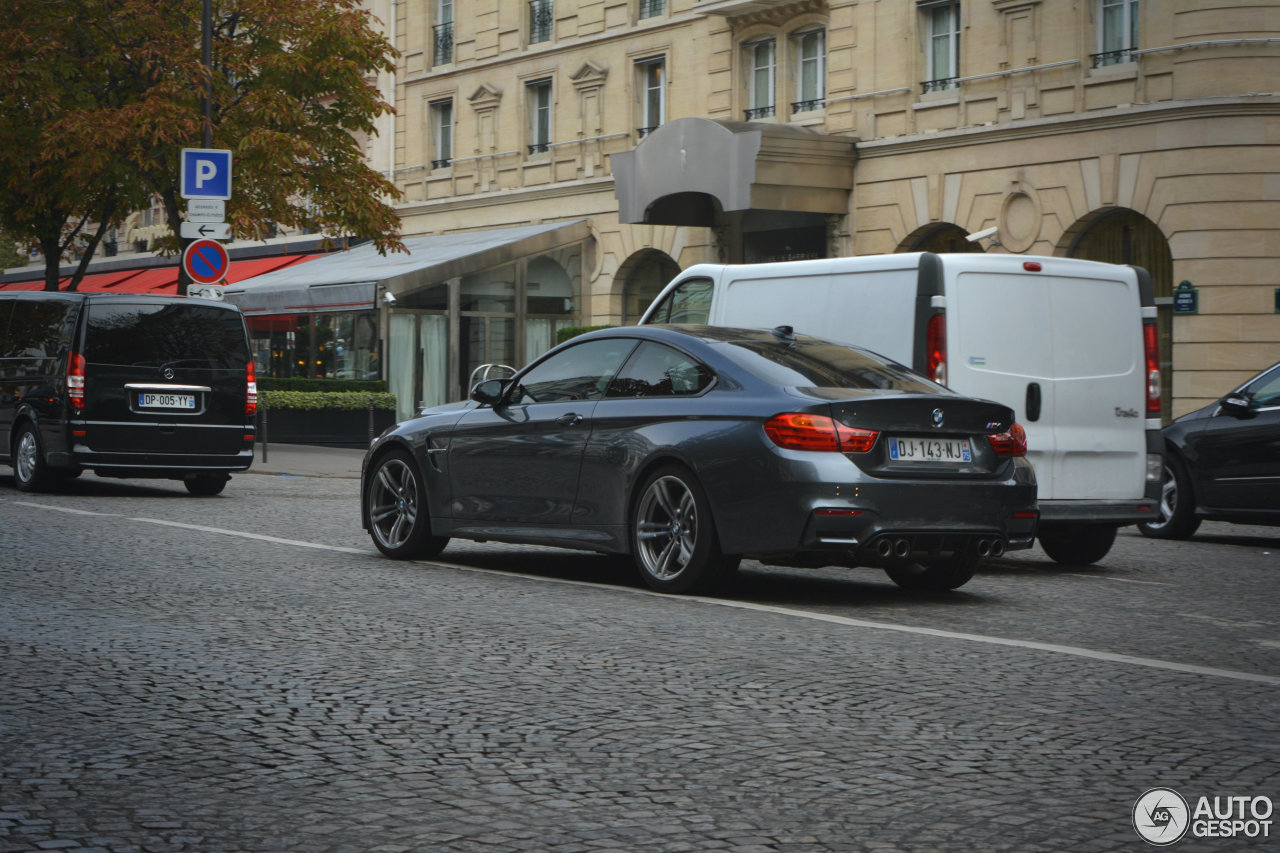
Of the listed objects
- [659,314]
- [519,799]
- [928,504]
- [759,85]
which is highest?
[759,85]

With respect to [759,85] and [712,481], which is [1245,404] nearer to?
[712,481]

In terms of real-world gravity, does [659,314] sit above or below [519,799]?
above

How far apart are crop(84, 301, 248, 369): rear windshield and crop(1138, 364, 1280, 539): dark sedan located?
8593mm

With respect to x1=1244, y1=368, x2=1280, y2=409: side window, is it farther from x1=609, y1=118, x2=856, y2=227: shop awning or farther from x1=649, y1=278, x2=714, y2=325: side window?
x1=609, y1=118, x2=856, y2=227: shop awning

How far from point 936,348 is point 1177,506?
418 cm

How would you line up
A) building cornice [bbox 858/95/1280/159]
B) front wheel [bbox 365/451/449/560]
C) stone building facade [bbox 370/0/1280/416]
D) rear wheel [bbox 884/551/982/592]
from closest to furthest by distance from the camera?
rear wheel [bbox 884/551/982/592] → front wheel [bbox 365/451/449/560] → building cornice [bbox 858/95/1280/159] → stone building facade [bbox 370/0/1280/416]

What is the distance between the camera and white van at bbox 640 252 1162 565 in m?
11.1

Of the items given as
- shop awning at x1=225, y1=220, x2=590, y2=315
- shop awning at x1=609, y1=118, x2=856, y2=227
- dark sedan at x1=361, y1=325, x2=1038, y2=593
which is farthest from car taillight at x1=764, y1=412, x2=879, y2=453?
shop awning at x1=225, y1=220, x2=590, y2=315

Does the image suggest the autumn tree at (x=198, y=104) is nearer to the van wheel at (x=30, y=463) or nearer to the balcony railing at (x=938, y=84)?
the balcony railing at (x=938, y=84)

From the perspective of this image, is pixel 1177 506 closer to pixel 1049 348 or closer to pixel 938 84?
pixel 1049 348

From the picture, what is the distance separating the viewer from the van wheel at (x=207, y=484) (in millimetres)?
17141

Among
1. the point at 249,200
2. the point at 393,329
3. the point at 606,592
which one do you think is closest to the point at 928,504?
the point at 606,592

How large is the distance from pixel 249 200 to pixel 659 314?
1540 cm

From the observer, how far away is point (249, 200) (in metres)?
27.5
